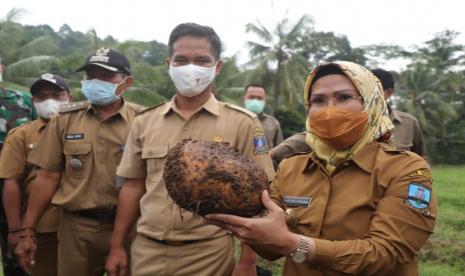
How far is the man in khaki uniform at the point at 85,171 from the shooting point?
10.5 feet

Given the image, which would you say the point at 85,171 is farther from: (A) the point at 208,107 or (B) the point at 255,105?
(B) the point at 255,105

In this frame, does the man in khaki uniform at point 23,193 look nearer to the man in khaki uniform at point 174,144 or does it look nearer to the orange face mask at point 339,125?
the man in khaki uniform at point 174,144

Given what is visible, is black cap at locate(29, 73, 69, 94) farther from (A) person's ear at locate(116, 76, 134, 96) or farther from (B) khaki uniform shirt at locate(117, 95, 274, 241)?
(B) khaki uniform shirt at locate(117, 95, 274, 241)

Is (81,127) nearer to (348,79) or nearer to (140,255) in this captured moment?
(140,255)

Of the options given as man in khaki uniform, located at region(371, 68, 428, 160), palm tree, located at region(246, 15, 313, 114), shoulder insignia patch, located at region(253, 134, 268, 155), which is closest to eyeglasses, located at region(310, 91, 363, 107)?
shoulder insignia patch, located at region(253, 134, 268, 155)

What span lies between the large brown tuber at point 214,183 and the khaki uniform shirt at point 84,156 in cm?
162

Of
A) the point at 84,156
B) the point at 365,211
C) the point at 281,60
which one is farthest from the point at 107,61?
the point at 281,60

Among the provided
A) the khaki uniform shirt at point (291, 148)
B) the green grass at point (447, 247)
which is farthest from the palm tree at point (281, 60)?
the khaki uniform shirt at point (291, 148)

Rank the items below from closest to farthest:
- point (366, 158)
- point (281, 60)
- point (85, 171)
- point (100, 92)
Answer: point (366, 158), point (85, 171), point (100, 92), point (281, 60)

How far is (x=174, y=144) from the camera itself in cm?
258

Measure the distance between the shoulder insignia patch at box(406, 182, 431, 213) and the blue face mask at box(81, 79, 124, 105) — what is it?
224 cm

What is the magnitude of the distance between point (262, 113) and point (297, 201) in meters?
4.36

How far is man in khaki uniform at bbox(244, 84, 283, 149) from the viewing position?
237 inches

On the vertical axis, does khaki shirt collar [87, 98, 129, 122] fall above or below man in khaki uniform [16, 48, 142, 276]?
above
